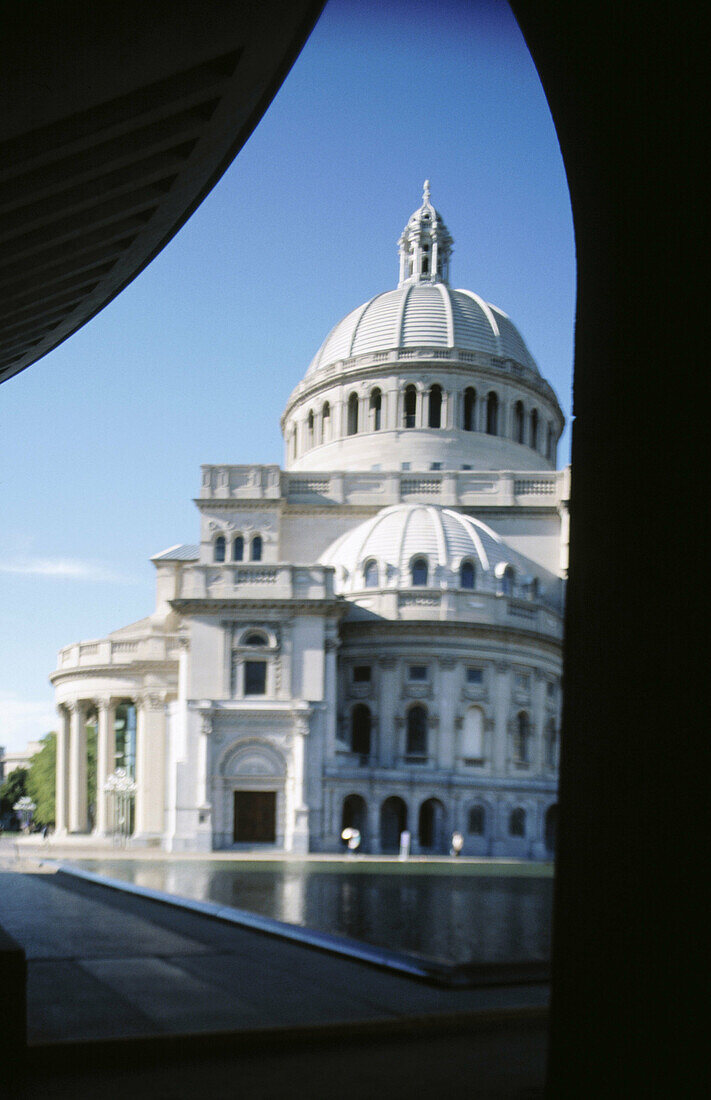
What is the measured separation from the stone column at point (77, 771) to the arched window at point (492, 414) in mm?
30921

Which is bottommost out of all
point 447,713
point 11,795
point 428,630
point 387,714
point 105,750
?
point 11,795

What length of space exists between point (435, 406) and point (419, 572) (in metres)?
17.2

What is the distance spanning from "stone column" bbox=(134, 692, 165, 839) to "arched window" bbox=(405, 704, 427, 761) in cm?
1514

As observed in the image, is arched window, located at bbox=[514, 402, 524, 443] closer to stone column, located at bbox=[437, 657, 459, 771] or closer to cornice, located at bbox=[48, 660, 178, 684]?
stone column, located at bbox=[437, 657, 459, 771]

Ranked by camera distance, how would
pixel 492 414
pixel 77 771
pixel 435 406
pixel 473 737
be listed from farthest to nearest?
pixel 492 414 < pixel 435 406 < pixel 77 771 < pixel 473 737

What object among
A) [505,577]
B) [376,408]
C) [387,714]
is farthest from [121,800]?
[376,408]

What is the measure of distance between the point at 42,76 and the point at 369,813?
52164mm

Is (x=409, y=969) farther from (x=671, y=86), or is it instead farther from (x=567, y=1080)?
(x=671, y=86)

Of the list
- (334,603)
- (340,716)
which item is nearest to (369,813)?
(340,716)

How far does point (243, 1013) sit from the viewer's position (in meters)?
8.65

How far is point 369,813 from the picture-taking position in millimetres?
56656

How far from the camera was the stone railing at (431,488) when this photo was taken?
69438 millimetres

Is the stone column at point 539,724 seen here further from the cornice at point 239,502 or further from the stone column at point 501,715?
the cornice at point 239,502

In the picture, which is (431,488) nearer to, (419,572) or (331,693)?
(419,572)
